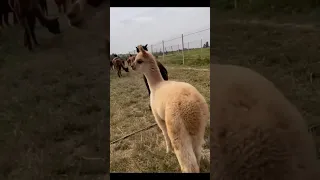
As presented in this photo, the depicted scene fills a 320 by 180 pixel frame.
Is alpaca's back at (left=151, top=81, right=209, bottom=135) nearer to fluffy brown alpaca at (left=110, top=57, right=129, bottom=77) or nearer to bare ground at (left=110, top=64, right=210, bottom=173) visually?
bare ground at (left=110, top=64, right=210, bottom=173)

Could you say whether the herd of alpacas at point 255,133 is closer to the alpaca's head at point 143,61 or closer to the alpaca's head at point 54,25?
the alpaca's head at point 143,61

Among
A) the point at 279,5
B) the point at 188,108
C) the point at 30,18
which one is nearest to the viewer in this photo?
the point at 188,108

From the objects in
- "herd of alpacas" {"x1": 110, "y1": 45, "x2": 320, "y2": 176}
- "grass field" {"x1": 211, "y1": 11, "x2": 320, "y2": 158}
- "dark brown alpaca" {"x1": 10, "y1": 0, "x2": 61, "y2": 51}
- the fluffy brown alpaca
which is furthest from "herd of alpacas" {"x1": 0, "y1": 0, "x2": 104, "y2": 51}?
"herd of alpacas" {"x1": 110, "y1": 45, "x2": 320, "y2": 176}

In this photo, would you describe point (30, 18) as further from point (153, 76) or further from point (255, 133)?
point (255, 133)

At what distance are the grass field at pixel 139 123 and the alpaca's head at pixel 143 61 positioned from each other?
0.13m

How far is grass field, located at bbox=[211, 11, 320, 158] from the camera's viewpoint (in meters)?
1.09

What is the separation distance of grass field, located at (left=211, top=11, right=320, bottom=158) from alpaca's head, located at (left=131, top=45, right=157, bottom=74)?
1.77 ft

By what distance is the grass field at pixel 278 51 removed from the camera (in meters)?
1.09

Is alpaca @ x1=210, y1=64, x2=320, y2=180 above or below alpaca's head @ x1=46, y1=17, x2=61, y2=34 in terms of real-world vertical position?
below

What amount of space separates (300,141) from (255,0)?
76 cm

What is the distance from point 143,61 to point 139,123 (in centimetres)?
38

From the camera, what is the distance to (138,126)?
71.6 inches

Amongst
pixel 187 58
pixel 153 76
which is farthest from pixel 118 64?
pixel 187 58

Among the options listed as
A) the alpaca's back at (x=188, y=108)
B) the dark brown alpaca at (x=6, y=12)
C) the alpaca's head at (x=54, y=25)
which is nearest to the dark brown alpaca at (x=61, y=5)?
the alpaca's head at (x=54, y=25)
